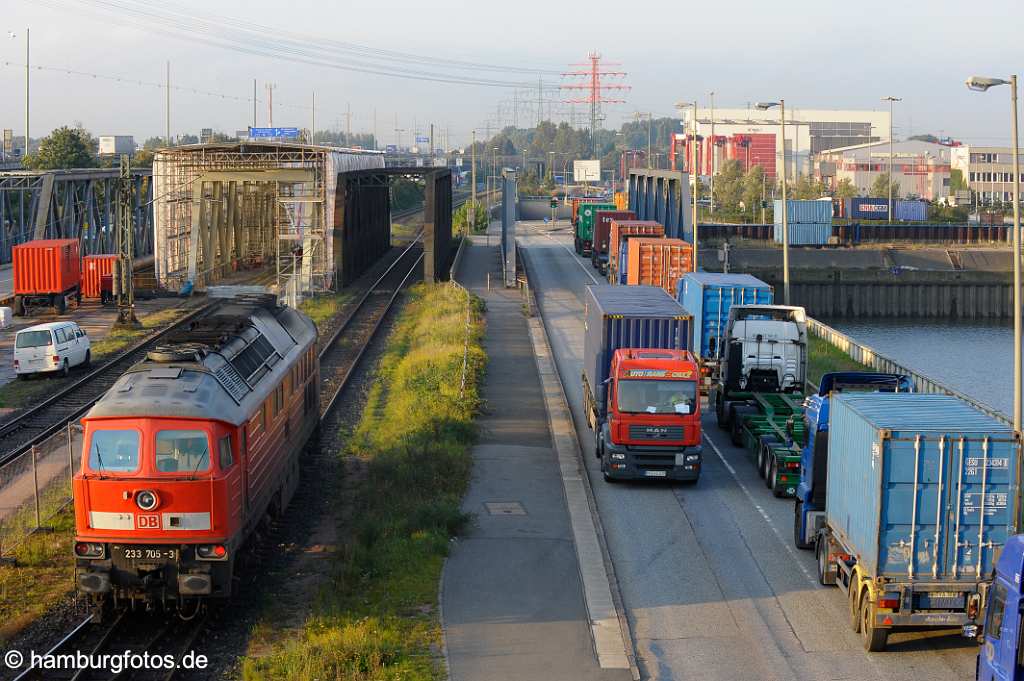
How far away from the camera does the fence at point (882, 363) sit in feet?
94.8

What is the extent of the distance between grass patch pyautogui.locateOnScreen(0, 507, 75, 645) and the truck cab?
34.4 feet

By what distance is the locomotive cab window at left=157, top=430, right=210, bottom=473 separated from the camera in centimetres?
1529

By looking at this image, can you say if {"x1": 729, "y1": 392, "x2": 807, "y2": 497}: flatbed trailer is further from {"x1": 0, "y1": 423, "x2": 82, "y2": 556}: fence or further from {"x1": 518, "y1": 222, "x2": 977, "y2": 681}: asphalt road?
{"x1": 0, "y1": 423, "x2": 82, "y2": 556}: fence

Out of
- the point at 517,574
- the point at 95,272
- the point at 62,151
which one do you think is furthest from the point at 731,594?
the point at 62,151

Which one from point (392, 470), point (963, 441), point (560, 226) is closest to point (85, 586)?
point (392, 470)

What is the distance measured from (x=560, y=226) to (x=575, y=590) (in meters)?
106

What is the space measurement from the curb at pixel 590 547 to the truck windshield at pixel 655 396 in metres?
1.91

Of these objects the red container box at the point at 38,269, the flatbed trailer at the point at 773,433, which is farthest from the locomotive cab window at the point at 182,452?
the red container box at the point at 38,269

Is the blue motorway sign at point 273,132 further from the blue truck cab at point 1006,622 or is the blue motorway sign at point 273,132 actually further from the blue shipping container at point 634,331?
the blue truck cab at point 1006,622

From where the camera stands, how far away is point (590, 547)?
19797 mm

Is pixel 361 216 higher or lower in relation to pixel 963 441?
higher

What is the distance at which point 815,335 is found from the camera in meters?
48.3

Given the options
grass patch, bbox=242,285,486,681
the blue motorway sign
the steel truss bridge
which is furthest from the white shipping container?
grass patch, bbox=242,285,486,681

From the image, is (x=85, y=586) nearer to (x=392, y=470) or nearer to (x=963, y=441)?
(x=392, y=470)
